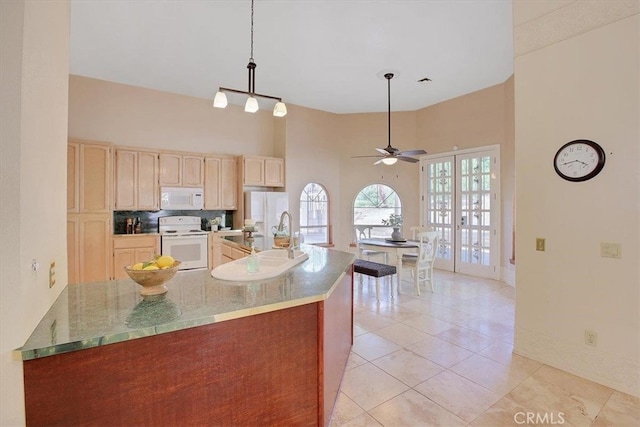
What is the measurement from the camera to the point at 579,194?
2500 millimetres

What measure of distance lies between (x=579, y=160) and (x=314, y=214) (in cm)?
483

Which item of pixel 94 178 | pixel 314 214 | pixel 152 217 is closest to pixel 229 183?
pixel 152 217

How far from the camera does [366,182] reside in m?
6.89

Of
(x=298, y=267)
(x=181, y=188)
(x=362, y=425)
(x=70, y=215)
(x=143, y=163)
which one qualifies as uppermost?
(x=143, y=163)

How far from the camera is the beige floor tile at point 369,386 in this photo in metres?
2.18

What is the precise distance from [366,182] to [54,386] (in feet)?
20.5

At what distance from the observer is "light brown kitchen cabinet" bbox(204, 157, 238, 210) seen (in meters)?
5.77

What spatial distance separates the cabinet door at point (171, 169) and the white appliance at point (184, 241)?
2.04 feet

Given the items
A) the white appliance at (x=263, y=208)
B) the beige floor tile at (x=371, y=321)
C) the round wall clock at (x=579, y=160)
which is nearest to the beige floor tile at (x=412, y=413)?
the beige floor tile at (x=371, y=321)

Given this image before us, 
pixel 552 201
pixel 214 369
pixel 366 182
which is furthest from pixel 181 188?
pixel 552 201

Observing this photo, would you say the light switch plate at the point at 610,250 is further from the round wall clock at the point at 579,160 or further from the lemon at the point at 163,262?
the lemon at the point at 163,262

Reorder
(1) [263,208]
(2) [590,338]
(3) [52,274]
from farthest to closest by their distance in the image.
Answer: (1) [263,208]
(2) [590,338]
(3) [52,274]

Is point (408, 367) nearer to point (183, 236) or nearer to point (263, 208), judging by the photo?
point (263, 208)

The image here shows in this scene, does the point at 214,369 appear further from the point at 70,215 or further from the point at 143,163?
the point at 143,163
